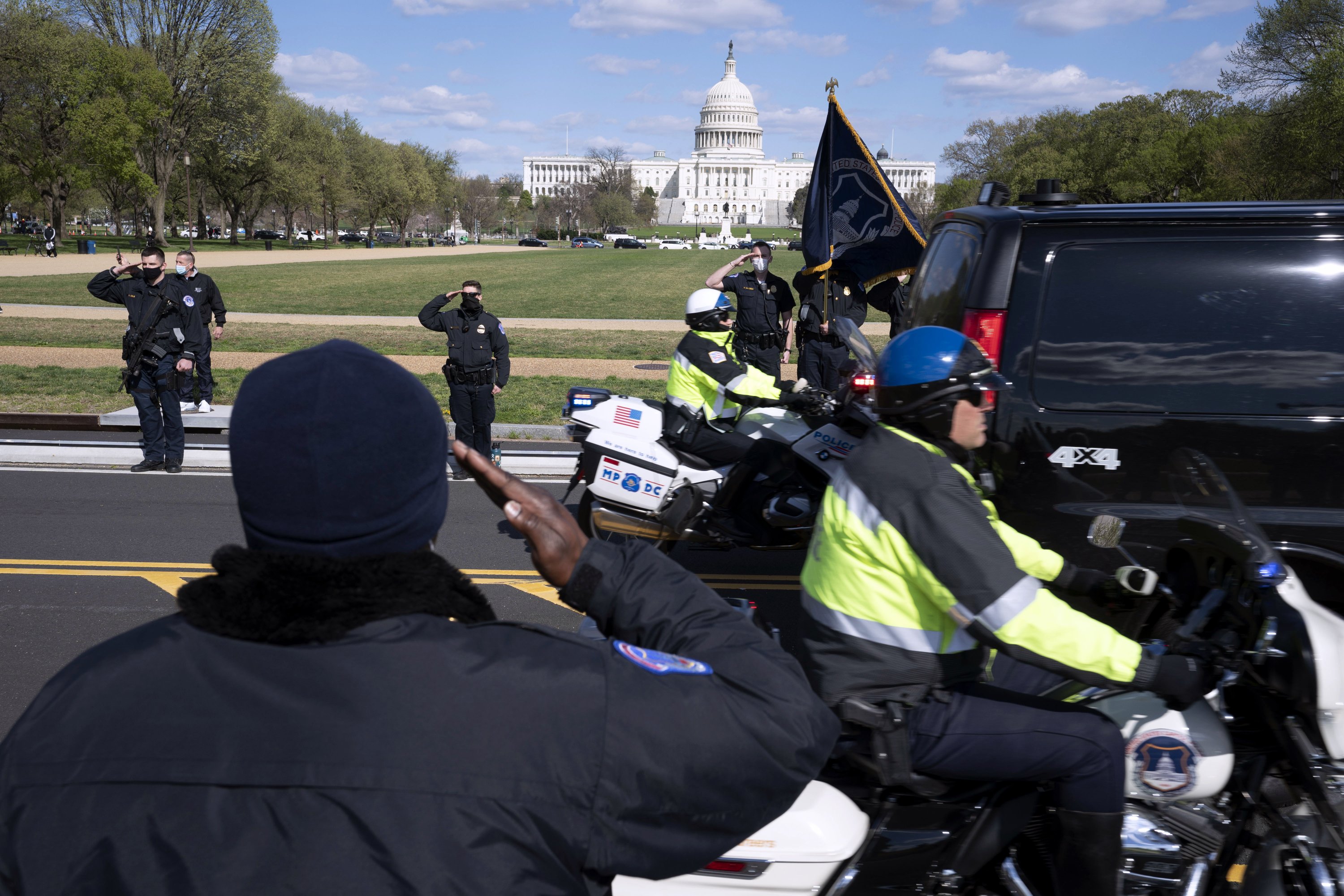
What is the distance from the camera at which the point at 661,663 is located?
1354 millimetres

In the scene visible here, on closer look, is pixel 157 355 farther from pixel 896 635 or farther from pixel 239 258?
pixel 239 258

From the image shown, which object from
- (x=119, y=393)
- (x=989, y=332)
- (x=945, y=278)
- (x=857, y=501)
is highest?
(x=945, y=278)

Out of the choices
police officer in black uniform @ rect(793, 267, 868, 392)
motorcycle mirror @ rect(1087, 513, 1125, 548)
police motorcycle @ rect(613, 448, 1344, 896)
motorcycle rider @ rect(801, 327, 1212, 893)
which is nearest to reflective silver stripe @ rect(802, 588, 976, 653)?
motorcycle rider @ rect(801, 327, 1212, 893)

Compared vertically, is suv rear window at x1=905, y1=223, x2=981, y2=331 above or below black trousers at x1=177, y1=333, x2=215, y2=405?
above

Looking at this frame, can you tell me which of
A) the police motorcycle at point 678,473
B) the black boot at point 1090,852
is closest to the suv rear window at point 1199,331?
the police motorcycle at point 678,473

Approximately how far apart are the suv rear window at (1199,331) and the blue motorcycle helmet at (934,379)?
147cm

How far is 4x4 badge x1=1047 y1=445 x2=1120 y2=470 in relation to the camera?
4.14 m

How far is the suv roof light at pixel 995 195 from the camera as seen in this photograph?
16.3 ft

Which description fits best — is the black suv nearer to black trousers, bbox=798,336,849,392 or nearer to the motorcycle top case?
the motorcycle top case

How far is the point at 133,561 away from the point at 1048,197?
5.89 metres

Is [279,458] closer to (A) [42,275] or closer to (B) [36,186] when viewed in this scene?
(A) [42,275]

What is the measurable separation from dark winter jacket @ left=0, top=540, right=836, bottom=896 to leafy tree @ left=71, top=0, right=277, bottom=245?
63711 millimetres

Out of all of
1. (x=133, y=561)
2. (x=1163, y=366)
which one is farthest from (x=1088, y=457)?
(x=133, y=561)

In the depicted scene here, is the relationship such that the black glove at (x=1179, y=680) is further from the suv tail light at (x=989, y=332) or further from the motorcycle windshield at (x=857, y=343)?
the motorcycle windshield at (x=857, y=343)
